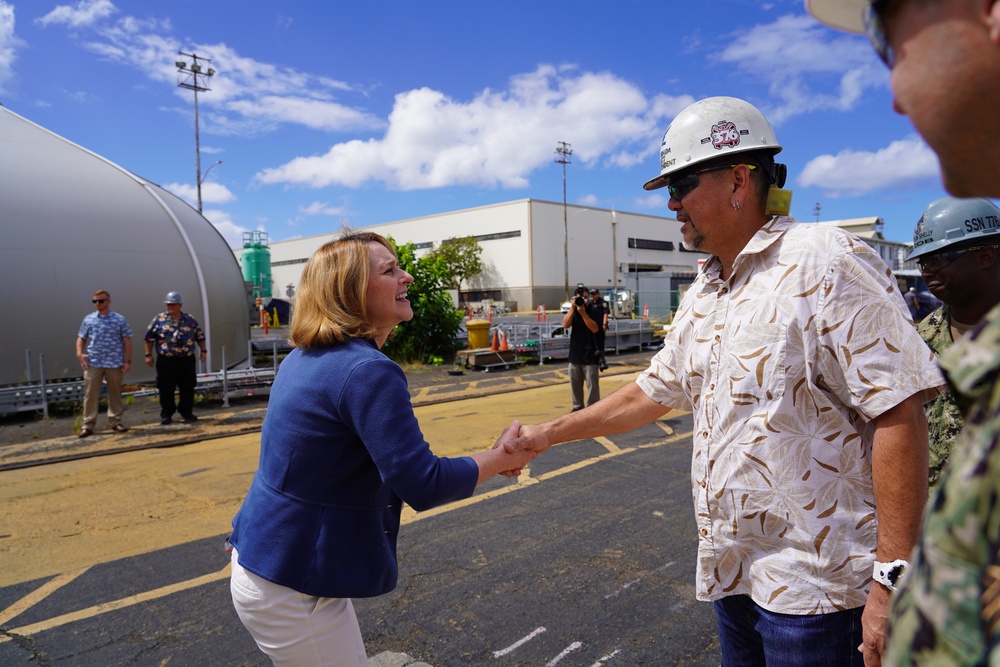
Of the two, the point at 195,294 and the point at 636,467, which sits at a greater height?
the point at 195,294

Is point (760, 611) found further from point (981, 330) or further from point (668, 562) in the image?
point (668, 562)

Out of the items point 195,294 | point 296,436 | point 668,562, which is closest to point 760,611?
point 296,436

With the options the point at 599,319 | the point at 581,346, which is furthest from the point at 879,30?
the point at 599,319

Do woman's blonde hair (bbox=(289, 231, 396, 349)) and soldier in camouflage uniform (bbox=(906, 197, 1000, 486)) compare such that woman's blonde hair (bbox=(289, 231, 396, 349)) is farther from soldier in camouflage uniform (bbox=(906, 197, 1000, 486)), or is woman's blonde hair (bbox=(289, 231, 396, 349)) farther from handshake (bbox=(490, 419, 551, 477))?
soldier in camouflage uniform (bbox=(906, 197, 1000, 486))

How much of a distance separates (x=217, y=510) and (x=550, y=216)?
60.9m

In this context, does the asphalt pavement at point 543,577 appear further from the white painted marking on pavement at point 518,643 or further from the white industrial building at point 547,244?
the white industrial building at point 547,244

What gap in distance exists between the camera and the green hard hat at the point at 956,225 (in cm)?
302

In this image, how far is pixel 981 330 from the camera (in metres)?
0.70

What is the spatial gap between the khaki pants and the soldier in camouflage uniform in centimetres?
1093

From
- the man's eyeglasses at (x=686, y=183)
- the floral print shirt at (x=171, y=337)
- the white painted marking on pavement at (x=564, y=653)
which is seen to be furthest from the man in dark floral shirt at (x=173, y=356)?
the man's eyeglasses at (x=686, y=183)

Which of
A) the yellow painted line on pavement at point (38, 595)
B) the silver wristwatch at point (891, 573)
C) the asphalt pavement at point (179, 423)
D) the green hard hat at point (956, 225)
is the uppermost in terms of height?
the green hard hat at point (956, 225)

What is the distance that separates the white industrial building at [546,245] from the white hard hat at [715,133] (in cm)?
5943

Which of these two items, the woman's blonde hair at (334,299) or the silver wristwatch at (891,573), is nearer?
the silver wristwatch at (891,573)

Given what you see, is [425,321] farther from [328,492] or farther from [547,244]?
[547,244]
